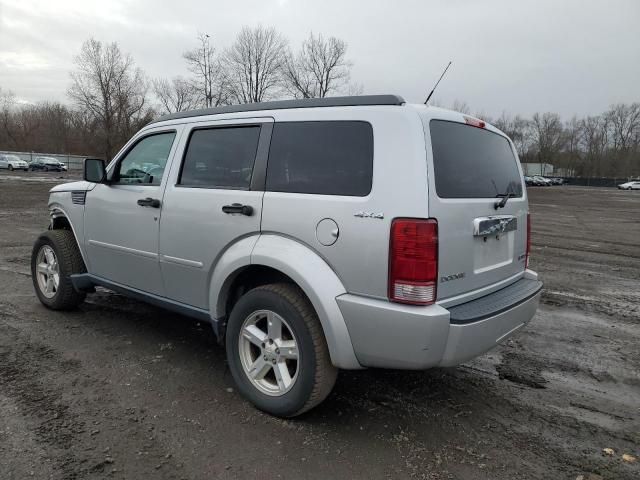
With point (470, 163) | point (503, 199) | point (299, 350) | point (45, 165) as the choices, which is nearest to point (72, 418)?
point (299, 350)

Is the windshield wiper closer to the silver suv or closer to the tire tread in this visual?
the silver suv

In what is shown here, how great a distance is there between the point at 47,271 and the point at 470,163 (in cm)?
439

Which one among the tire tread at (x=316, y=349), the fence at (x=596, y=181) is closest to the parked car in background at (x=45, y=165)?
the tire tread at (x=316, y=349)

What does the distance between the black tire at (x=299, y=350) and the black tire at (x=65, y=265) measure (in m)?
2.48

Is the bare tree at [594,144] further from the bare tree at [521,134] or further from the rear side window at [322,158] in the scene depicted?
the rear side window at [322,158]

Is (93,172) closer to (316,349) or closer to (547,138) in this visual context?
(316,349)

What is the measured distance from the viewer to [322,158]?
2951 millimetres

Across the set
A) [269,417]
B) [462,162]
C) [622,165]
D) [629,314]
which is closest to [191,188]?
[269,417]

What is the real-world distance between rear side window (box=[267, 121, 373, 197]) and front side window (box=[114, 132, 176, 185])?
3.96 ft

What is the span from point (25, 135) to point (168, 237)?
275ft

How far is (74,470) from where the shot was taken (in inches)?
99.8

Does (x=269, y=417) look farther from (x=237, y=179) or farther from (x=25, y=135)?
(x=25, y=135)

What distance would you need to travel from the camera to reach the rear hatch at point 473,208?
2705 millimetres

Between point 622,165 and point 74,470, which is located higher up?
point 622,165
